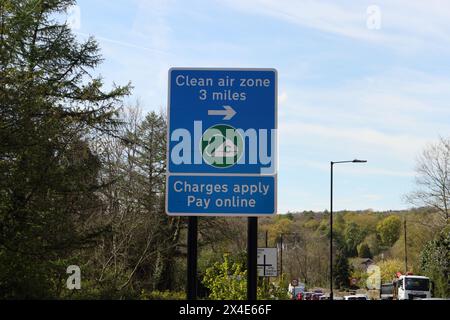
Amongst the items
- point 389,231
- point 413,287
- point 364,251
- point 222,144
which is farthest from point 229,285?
point 364,251

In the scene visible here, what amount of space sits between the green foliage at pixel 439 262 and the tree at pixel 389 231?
148 ft

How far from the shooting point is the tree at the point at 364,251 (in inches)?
4282

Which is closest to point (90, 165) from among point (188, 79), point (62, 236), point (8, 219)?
point (62, 236)

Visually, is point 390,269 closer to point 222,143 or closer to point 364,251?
point 364,251

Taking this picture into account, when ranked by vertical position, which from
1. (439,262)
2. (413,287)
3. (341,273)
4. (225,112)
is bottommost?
(413,287)

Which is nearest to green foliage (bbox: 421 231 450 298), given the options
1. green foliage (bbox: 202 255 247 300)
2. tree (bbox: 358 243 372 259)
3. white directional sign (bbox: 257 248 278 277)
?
white directional sign (bbox: 257 248 278 277)

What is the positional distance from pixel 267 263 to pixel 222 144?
17.5 m

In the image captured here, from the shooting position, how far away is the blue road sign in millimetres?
6891

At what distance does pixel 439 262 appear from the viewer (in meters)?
57.3

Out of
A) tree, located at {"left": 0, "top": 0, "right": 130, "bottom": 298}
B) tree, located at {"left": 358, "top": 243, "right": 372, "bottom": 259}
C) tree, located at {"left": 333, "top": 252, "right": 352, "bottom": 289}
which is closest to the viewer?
tree, located at {"left": 0, "top": 0, "right": 130, "bottom": 298}

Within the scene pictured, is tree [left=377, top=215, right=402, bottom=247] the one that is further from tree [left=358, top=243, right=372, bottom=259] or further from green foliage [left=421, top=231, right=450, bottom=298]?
green foliage [left=421, top=231, right=450, bottom=298]

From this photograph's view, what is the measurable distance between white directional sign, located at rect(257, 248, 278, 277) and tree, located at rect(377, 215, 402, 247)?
8427cm

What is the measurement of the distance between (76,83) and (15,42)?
24.2 ft

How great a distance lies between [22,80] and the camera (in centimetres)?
2334
